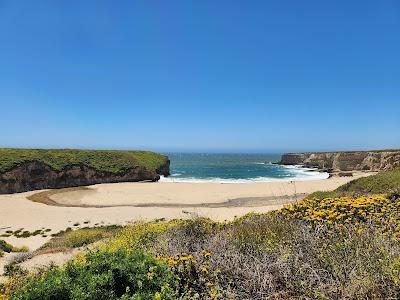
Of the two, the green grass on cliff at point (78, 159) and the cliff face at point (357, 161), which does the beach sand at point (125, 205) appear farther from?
the cliff face at point (357, 161)

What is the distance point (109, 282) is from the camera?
4391 mm

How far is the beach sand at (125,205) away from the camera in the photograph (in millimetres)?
22844

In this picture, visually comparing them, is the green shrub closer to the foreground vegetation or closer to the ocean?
the foreground vegetation

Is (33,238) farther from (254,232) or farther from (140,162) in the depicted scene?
(140,162)

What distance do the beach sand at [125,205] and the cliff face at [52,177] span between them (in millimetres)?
2874

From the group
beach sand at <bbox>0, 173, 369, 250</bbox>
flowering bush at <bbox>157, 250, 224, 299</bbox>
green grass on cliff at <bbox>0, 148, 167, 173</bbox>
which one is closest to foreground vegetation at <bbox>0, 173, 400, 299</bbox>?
flowering bush at <bbox>157, 250, 224, 299</bbox>

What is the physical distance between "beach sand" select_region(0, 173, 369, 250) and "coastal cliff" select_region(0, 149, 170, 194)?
11.9 ft

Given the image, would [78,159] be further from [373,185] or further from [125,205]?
[373,185]

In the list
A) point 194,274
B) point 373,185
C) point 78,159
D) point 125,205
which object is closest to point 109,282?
point 194,274

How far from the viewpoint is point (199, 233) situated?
8.16m

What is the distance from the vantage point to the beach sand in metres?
22.8

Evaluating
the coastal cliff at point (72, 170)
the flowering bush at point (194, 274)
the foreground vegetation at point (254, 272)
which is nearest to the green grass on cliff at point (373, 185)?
the foreground vegetation at point (254, 272)

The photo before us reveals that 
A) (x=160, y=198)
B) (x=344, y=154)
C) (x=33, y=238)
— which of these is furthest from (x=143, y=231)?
(x=344, y=154)

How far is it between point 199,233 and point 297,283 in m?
4.02
